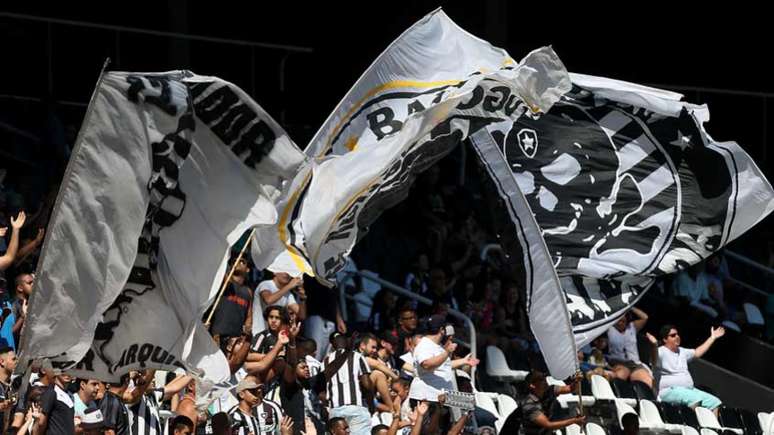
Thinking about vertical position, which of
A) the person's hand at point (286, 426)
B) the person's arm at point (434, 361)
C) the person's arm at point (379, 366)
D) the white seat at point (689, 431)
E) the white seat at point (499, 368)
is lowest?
the white seat at point (689, 431)

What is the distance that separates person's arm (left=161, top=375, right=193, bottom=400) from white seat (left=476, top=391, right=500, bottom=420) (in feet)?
13.2

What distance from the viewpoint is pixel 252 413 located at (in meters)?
14.5

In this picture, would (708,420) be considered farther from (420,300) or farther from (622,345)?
(420,300)

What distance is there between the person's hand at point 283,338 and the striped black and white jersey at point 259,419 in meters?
0.53

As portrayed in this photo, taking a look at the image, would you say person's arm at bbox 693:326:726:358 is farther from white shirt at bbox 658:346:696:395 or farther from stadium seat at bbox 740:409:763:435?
stadium seat at bbox 740:409:763:435

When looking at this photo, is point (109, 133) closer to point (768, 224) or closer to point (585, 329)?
point (585, 329)

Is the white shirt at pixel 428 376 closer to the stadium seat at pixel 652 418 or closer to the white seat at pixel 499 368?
the white seat at pixel 499 368

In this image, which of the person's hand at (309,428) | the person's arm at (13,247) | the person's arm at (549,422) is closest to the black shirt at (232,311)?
the person's hand at (309,428)

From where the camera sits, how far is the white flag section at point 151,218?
9953 millimetres

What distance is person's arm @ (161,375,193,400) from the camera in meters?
14.5

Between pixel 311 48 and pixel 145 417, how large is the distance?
11.3 m

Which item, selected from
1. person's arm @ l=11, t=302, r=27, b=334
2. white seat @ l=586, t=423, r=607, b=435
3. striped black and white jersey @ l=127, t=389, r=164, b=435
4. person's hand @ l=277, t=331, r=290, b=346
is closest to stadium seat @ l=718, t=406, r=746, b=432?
white seat @ l=586, t=423, r=607, b=435

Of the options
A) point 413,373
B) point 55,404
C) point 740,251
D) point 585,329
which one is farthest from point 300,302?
point 740,251

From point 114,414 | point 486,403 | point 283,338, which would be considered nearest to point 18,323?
point 114,414
